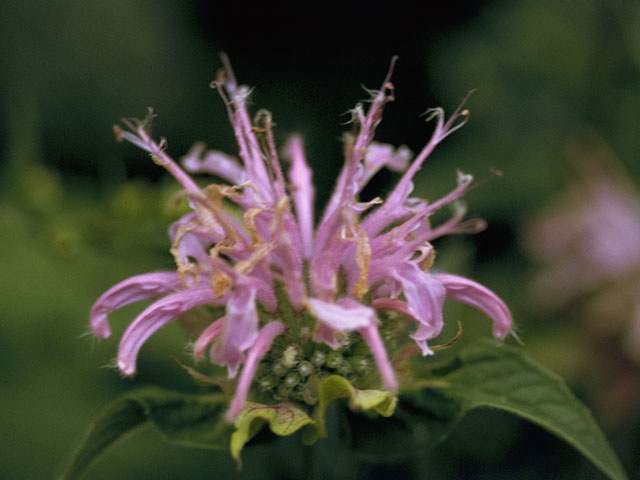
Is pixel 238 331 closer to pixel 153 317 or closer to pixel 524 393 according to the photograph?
pixel 153 317

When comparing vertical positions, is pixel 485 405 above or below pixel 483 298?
below

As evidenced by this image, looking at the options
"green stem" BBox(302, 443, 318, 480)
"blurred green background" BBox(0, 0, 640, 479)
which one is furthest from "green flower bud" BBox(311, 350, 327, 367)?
"blurred green background" BBox(0, 0, 640, 479)

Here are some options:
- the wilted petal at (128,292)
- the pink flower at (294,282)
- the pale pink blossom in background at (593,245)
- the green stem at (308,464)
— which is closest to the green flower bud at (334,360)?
the pink flower at (294,282)

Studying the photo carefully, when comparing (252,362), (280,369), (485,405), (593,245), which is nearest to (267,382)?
(280,369)

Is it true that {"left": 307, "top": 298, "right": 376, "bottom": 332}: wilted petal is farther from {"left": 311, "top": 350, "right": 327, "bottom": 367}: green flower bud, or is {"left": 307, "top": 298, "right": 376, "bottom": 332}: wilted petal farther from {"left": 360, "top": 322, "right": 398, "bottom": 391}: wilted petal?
{"left": 311, "top": 350, "right": 327, "bottom": 367}: green flower bud

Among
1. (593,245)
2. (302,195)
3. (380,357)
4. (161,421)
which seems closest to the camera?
(380,357)

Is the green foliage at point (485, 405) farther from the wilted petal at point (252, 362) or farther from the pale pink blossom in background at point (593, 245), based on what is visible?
the pale pink blossom in background at point (593, 245)

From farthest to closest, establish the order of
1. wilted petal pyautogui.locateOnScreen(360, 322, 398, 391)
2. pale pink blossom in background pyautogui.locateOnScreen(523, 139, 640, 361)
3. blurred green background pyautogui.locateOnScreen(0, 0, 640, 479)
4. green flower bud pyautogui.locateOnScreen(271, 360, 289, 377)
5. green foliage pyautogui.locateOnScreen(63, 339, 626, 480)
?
1. pale pink blossom in background pyautogui.locateOnScreen(523, 139, 640, 361)
2. blurred green background pyautogui.locateOnScreen(0, 0, 640, 479)
3. green flower bud pyautogui.locateOnScreen(271, 360, 289, 377)
4. green foliage pyautogui.locateOnScreen(63, 339, 626, 480)
5. wilted petal pyautogui.locateOnScreen(360, 322, 398, 391)

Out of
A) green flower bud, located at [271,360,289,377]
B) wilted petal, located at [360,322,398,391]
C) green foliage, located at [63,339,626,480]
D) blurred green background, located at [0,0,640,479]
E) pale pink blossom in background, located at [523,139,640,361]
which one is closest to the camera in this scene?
wilted petal, located at [360,322,398,391]
